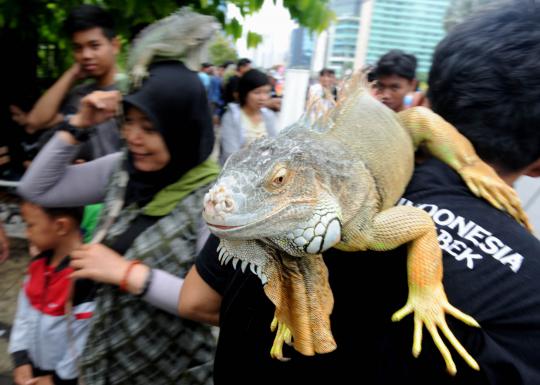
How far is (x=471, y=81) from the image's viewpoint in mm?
1027

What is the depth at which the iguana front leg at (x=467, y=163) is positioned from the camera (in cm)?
104

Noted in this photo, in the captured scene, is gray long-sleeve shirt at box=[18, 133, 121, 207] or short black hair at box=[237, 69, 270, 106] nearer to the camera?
gray long-sleeve shirt at box=[18, 133, 121, 207]

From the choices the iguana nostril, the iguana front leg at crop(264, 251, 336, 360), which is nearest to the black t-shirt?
the iguana front leg at crop(264, 251, 336, 360)

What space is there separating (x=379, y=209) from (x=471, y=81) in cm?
40

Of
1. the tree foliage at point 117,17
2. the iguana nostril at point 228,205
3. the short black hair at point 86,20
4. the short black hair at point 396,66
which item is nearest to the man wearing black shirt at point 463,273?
the iguana nostril at point 228,205

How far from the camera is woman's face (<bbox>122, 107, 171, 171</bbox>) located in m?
1.67

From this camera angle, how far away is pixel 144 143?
5.49ft

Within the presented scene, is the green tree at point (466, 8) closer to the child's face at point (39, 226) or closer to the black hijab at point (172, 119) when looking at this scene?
the black hijab at point (172, 119)

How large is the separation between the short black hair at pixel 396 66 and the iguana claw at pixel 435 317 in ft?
10.6

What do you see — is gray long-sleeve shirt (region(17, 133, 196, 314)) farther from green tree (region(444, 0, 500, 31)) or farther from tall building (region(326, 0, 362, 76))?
tall building (region(326, 0, 362, 76))

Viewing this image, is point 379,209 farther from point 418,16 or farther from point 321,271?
point 418,16

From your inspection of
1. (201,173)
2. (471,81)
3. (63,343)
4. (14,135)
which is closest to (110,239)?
(201,173)

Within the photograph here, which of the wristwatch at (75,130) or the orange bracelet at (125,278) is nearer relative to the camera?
the orange bracelet at (125,278)

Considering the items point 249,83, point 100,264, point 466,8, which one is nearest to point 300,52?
point 249,83
